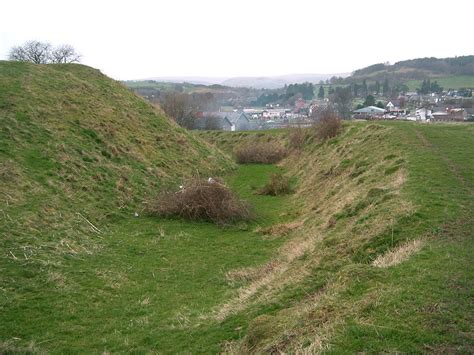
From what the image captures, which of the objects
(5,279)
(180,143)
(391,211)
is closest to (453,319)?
(391,211)

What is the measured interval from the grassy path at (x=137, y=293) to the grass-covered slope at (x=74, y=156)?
1.00 meters

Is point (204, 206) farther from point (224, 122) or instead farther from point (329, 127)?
point (224, 122)

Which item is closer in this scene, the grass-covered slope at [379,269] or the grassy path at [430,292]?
the grassy path at [430,292]

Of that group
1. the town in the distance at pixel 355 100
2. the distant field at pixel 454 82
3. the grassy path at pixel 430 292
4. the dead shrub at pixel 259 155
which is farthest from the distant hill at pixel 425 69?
the grassy path at pixel 430 292

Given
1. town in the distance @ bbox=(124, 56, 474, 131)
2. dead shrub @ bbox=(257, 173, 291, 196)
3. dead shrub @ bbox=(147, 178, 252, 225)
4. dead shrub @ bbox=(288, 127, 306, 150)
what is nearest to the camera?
dead shrub @ bbox=(147, 178, 252, 225)

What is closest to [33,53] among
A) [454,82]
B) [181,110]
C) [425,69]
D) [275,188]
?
[181,110]

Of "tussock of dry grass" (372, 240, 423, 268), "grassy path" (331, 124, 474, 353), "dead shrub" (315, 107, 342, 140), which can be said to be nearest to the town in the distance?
"dead shrub" (315, 107, 342, 140)

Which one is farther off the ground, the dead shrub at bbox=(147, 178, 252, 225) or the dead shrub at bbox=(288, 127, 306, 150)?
the dead shrub at bbox=(288, 127, 306, 150)

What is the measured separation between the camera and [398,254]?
8227 millimetres

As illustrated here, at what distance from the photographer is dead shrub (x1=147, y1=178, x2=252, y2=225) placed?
1619 centimetres

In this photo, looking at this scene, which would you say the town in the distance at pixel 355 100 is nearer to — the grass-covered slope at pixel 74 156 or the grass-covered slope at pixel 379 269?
the grass-covered slope at pixel 74 156

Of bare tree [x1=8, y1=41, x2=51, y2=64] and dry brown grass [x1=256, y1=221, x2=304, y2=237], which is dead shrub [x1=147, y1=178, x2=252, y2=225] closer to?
dry brown grass [x1=256, y1=221, x2=304, y2=237]

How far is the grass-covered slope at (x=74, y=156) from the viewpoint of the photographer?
40.5 feet

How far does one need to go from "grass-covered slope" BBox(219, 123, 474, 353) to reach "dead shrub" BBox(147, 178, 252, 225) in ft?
7.63
